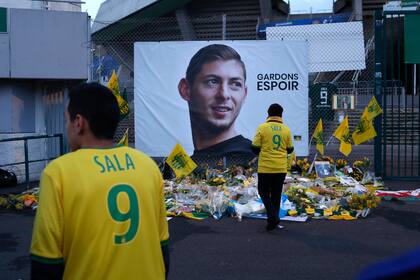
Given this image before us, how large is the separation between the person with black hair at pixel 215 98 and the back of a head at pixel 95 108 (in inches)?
377

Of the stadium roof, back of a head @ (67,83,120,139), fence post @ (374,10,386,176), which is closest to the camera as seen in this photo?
back of a head @ (67,83,120,139)

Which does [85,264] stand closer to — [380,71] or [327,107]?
[380,71]

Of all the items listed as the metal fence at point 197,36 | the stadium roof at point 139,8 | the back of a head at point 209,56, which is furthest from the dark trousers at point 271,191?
the stadium roof at point 139,8

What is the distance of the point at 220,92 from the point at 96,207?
9.87 metres

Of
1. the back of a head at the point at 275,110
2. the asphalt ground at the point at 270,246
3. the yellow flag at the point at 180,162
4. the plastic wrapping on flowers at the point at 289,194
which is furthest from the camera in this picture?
the yellow flag at the point at 180,162

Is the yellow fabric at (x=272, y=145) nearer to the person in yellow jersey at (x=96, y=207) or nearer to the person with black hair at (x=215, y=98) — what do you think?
the person with black hair at (x=215, y=98)

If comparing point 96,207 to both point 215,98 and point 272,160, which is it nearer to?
point 272,160

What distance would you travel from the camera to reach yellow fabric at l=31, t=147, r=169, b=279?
256 cm

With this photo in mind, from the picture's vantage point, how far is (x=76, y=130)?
9.20ft

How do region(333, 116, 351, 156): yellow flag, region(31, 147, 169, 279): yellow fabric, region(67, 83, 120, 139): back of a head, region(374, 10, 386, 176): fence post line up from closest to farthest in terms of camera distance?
region(31, 147, 169, 279): yellow fabric, region(67, 83, 120, 139): back of a head, region(374, 10, 386, 176): fence post, region(333, 116, 351, 156): yellow flag

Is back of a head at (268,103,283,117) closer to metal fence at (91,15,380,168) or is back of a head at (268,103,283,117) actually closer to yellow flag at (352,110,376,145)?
yellow flag at (352,110,376,145)

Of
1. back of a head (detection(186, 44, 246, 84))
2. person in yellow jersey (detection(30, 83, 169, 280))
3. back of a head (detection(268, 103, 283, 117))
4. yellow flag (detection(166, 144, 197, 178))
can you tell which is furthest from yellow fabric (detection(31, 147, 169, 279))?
back of a head (detection(186, 44, 246, 84))

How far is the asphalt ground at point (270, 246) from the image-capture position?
20.4 ft

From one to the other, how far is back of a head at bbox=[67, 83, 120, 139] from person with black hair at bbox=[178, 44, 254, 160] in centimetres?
958
